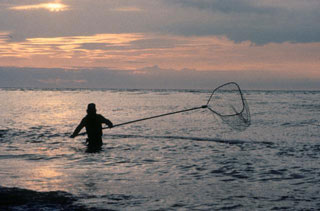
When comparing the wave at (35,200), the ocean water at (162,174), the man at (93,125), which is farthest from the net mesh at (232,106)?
the wave at (35,200)

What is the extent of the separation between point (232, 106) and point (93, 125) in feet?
16.6

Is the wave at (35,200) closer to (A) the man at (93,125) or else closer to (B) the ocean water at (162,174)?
(B) the ocean water at (162,174)

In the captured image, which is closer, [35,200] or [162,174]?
[35,200]

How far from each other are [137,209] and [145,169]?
345cm

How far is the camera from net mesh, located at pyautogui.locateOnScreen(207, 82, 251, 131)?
11938mm

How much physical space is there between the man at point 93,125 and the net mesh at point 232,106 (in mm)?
3848

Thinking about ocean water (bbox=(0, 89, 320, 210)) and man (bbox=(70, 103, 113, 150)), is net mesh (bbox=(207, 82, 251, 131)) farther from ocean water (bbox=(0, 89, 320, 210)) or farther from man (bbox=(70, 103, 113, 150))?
man (bbox=(70, 103, 113, 150))

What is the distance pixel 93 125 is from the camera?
12.8 m

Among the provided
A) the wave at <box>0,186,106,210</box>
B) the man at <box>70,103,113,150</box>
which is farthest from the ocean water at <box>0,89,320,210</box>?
the man at <box>70,103,113,150</box>

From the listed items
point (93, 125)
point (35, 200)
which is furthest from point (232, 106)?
point (35, 200)

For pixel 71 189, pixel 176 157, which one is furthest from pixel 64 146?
pixel 71 189

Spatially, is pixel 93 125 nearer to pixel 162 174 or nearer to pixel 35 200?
pixel 162 174

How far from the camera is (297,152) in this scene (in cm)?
1265

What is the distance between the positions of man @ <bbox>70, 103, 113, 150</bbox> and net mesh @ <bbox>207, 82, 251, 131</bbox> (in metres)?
3.85
